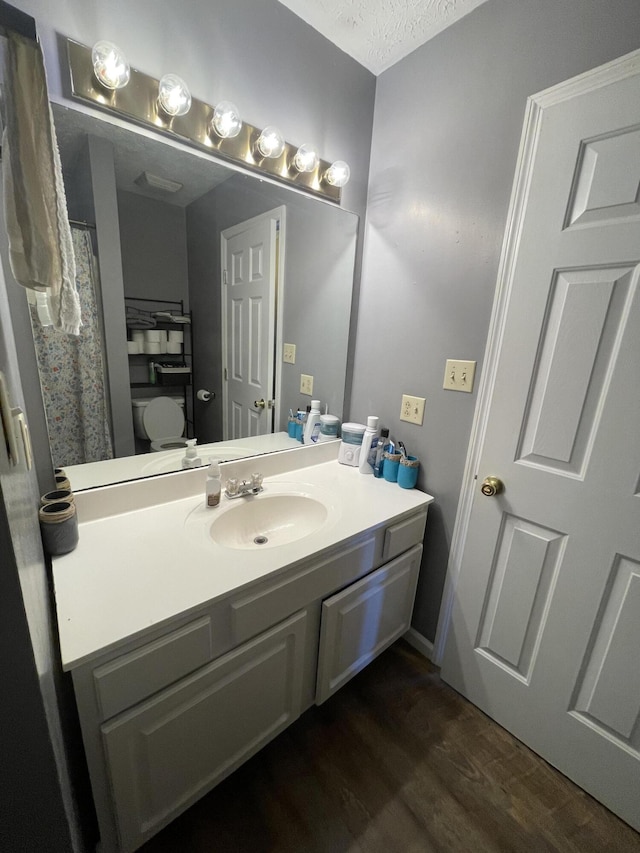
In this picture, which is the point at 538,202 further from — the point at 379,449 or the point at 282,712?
the point at 282,712

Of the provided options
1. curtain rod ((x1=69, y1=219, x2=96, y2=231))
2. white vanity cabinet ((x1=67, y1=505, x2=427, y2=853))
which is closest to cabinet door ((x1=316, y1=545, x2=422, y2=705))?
white vanity cabinet ((x1=67, y1=505, x2=427, y2=853))

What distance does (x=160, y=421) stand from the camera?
1136 mm

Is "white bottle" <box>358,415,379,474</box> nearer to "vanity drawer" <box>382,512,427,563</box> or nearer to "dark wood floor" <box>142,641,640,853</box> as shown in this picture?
"vanity drawer" <box>382,512,427,563</box>

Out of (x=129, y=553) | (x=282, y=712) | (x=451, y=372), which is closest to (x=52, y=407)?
(x=129, y=553)

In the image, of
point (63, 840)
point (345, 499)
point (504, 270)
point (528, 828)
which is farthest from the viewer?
point (345, 499)

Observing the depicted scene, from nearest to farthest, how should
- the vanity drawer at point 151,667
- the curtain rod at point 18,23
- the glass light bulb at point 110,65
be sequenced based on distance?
the curtain rod at point 18,23 < the vanity drawer at point 151,667 < the glass light bulb at point 110,65

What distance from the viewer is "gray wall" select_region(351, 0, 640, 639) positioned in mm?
981

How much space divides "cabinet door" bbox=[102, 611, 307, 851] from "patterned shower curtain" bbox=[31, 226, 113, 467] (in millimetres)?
672

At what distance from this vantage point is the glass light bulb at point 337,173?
1.31 metres

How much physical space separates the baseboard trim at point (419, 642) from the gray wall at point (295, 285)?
1.05 metres

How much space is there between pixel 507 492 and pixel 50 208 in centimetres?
136

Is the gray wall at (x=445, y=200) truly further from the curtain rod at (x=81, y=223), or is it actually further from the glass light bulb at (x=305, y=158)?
the curtain rod at (x=81, y=223)

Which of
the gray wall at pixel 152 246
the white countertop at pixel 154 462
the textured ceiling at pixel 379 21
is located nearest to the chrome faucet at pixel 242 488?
the white countertop at pixel 154 462

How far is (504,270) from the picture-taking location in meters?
1.11
